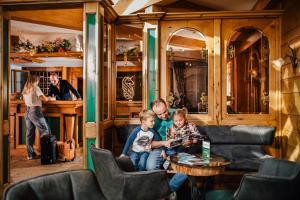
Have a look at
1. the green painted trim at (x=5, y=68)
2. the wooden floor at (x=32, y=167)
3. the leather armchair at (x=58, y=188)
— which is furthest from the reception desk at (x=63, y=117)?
the leather armchair at (x=58, y=188)

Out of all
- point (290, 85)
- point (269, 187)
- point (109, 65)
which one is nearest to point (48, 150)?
point (109, 65)

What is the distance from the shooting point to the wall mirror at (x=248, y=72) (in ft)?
16.8

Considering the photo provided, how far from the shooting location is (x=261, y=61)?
5.22 m

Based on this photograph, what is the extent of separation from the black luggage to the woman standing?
33cm

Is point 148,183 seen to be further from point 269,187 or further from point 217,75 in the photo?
point 217,75

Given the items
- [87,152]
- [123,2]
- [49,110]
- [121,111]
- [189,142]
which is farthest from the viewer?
[49,110]

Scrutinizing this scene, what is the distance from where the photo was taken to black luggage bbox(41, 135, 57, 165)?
586 cm

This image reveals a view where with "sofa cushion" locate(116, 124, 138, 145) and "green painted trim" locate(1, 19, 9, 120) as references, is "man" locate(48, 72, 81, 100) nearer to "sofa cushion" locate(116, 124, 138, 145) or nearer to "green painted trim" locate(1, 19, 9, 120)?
"sofa cushion" locate(116, 124, 138, 145)

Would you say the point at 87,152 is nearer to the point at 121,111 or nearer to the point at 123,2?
the point at 121,111

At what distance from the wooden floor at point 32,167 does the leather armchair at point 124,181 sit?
248 cm

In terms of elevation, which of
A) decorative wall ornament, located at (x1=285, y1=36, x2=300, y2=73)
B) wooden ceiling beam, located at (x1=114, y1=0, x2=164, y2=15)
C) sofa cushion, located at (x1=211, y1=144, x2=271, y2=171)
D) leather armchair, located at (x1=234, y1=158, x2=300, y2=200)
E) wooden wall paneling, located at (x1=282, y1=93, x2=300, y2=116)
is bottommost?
sofa cushion, located at (x1=211, y1=144, x2=271, y2=171)

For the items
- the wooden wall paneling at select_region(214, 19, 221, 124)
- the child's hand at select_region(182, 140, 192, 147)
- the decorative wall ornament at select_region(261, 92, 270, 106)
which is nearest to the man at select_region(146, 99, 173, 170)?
the child's hand at select_region(182, 140, 192, 147)

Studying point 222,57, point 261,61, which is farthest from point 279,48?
point 222,57

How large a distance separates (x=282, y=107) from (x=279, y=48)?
961mm
